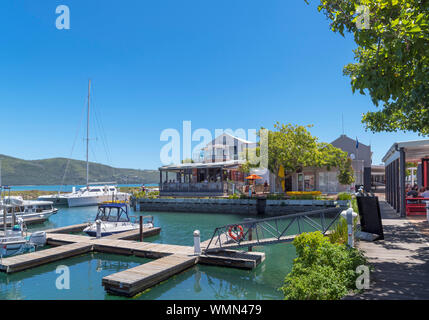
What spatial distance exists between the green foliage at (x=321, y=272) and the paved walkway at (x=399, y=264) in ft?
1.25

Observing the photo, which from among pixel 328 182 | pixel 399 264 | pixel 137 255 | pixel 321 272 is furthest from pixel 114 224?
pixel 328 182

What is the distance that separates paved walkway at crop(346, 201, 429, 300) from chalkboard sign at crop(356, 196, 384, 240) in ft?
1.44

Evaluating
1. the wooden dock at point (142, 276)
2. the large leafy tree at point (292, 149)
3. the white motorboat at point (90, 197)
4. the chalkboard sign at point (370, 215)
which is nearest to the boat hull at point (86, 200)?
the white motorboat at point (90, 197)

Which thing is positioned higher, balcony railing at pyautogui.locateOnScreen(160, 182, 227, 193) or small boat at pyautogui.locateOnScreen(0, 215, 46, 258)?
balcony railing at pyautogui.locateOnScreen(160, 182, 227, 193)

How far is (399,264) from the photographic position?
7727 millimetres

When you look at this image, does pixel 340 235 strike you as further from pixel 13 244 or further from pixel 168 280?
pixel 13 244

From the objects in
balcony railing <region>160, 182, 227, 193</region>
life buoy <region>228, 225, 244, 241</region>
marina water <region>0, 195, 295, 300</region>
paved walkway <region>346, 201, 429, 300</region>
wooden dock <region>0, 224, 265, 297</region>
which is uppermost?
balcony railing <region>160, 182, 227, 193</region>

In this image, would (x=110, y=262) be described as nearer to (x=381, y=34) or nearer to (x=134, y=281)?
(x=134, y=281)

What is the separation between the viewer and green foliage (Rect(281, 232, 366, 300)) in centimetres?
609

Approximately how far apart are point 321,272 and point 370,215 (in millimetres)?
4549

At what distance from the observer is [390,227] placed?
12.8 metres

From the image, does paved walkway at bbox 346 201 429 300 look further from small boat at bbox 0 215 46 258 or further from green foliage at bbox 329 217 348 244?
small boat at bbox 0 215 46 258

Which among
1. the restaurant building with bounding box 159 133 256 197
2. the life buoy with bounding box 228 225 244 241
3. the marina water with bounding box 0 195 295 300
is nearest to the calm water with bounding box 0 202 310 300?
the marina water with bounding box 0 195 295 300

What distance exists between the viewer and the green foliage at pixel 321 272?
20.0 ft
